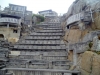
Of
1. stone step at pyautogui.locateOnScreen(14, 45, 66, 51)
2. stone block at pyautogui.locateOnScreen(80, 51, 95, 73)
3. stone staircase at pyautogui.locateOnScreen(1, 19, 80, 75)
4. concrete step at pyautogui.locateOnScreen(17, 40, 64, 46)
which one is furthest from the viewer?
concrete step at pyautogui.locateOnScreen(17, 40, 64, 46)

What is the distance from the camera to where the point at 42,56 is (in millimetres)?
17516

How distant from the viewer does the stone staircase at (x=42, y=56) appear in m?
12.7

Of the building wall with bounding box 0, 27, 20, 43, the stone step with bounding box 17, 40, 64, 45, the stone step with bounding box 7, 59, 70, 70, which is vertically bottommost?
the stone step with bounding box 7, 59, 70, 70

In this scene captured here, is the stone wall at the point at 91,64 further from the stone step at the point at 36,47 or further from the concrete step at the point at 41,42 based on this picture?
the concrete step at the point at 41,42

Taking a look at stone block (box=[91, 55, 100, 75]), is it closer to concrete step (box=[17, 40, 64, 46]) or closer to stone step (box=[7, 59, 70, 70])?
stone step (box=[7, 59, 70, 70])

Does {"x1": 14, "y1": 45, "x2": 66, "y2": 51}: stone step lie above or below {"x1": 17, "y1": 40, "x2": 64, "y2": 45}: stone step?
below

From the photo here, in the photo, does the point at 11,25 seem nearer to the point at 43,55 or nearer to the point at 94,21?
the point at 43,55

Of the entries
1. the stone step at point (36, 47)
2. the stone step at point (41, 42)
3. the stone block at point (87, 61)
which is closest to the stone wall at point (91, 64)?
the stone block at point (87, 61)

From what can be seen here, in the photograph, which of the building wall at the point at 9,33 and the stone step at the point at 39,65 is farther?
the building wall at the point at 9,33

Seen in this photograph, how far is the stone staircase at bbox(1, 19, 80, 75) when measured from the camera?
12.7 meters

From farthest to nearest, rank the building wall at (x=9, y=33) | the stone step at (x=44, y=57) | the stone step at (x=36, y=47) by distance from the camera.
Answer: the building wall at (x=9, y=33)
the stone step at (x=36, y=47)
the stone step at (x=44, y=57)

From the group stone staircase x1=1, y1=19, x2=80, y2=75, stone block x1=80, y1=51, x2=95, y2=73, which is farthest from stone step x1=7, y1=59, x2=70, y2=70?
stone block x1=80, y1=51, x2=95, y2=73

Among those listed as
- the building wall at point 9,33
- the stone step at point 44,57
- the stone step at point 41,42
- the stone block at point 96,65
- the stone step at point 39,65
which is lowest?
the stone step at point 39,65

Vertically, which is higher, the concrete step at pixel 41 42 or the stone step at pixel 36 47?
the concrete step at pixel 41 42
